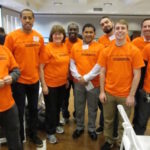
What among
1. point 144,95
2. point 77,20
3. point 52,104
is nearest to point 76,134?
point 52,104

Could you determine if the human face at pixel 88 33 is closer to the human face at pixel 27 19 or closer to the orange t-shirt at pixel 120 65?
the orange t-shirt at pixel 120 65

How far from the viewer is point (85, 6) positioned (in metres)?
8.45

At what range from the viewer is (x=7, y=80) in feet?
5.08

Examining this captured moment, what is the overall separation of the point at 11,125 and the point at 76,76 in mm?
979

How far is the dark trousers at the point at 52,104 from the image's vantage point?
237 cm

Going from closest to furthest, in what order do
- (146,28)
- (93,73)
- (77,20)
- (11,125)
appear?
(11,125) < (146,28) < (93,73) < (77,20)

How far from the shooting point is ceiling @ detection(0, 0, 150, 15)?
297 inches

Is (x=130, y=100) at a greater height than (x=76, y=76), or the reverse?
(x=76, y=76)

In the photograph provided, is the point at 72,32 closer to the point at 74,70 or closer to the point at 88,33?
the point at 88,33

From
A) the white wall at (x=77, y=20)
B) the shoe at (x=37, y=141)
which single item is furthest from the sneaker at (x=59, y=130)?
the white wall at (x=77, y=20)

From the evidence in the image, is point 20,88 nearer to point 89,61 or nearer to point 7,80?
point 7,80

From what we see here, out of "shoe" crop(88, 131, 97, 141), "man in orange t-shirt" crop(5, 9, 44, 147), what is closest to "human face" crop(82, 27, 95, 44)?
"man in orange t-shirt" crop(5, 9, 44, 147)

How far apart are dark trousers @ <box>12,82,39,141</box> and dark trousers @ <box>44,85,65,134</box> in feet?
0.52

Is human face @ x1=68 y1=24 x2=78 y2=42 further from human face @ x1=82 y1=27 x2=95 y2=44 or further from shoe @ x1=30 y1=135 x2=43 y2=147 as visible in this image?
shoe @ x1=30 y1=135 x2=43 y2=147
